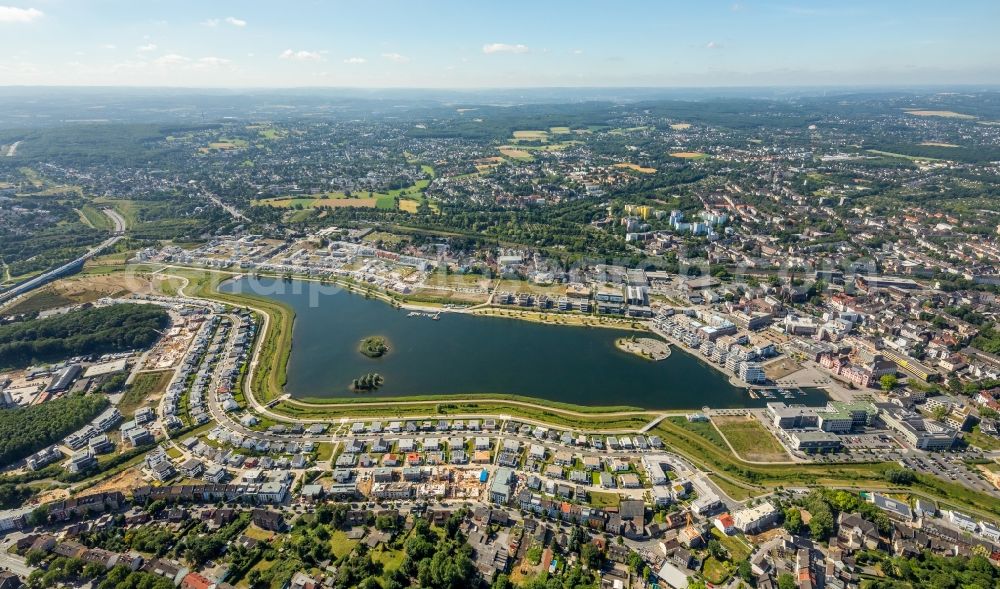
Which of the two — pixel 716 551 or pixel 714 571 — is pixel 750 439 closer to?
pixel 716 551

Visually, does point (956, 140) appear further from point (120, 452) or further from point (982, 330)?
point (120, 452)

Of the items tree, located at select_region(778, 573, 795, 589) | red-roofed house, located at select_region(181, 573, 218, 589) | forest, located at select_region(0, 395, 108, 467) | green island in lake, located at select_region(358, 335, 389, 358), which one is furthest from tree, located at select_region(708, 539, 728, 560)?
forest, located at select_region(0, 395, 108, 467)

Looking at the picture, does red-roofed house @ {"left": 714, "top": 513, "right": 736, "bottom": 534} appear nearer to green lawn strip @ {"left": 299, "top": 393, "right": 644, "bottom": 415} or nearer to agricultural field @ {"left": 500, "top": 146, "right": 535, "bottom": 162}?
green lawn strip @ {"left": 299, "top": 393, "right": 644, "bottom": 415}

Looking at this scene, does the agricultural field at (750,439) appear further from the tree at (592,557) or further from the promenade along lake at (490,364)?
the tree at (592,557)

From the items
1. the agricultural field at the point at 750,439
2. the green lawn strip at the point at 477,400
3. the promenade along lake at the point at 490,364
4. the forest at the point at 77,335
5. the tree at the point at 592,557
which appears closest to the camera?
the tree at the point at 592,557

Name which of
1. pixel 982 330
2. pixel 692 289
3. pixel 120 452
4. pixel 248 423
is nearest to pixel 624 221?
pixel 692 289

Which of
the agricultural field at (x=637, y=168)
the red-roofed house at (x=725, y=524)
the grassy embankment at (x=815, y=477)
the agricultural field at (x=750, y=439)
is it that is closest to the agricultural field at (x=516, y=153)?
the agricultural field at (x=637, y=168)
